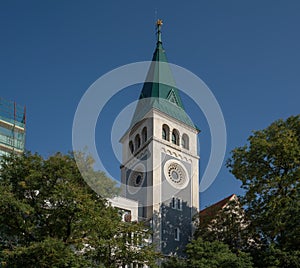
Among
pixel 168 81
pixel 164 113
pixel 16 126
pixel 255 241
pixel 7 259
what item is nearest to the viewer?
pixel 7 259

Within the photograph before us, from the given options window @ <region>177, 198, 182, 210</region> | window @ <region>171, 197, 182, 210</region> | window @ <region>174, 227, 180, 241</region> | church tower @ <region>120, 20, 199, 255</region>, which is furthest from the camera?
window @ <region>177, 198, 182, 210</region>

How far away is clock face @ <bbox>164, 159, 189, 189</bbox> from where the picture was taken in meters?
46.8

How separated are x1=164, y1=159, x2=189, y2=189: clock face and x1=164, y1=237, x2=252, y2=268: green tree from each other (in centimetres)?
1639

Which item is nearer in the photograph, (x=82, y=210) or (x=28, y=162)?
(x=82, y=210)

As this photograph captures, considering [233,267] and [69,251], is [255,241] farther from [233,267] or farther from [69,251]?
[69,251]

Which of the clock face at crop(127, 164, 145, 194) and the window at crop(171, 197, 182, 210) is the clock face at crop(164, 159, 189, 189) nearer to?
the window at crop(171, 197, 182, 210)

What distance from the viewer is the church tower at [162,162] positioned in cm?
4444

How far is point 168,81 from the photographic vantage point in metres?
53.7

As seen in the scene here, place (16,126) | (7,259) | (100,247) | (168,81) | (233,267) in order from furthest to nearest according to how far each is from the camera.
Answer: (168,81) < (16,126) < (233,267) < (100,247) < (7,259)

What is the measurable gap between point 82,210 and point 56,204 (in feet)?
5.35

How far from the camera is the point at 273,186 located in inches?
1201

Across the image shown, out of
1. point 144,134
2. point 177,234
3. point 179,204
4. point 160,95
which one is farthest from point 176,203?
point 160,95

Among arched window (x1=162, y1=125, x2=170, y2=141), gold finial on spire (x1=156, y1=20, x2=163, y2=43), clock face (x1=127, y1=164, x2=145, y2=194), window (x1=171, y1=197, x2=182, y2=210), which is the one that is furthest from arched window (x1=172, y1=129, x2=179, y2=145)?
gold finial on spire (x1=156, y1=20, x2=163, y2=43)

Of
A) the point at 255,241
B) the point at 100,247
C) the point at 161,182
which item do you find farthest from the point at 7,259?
the point at 161,182
